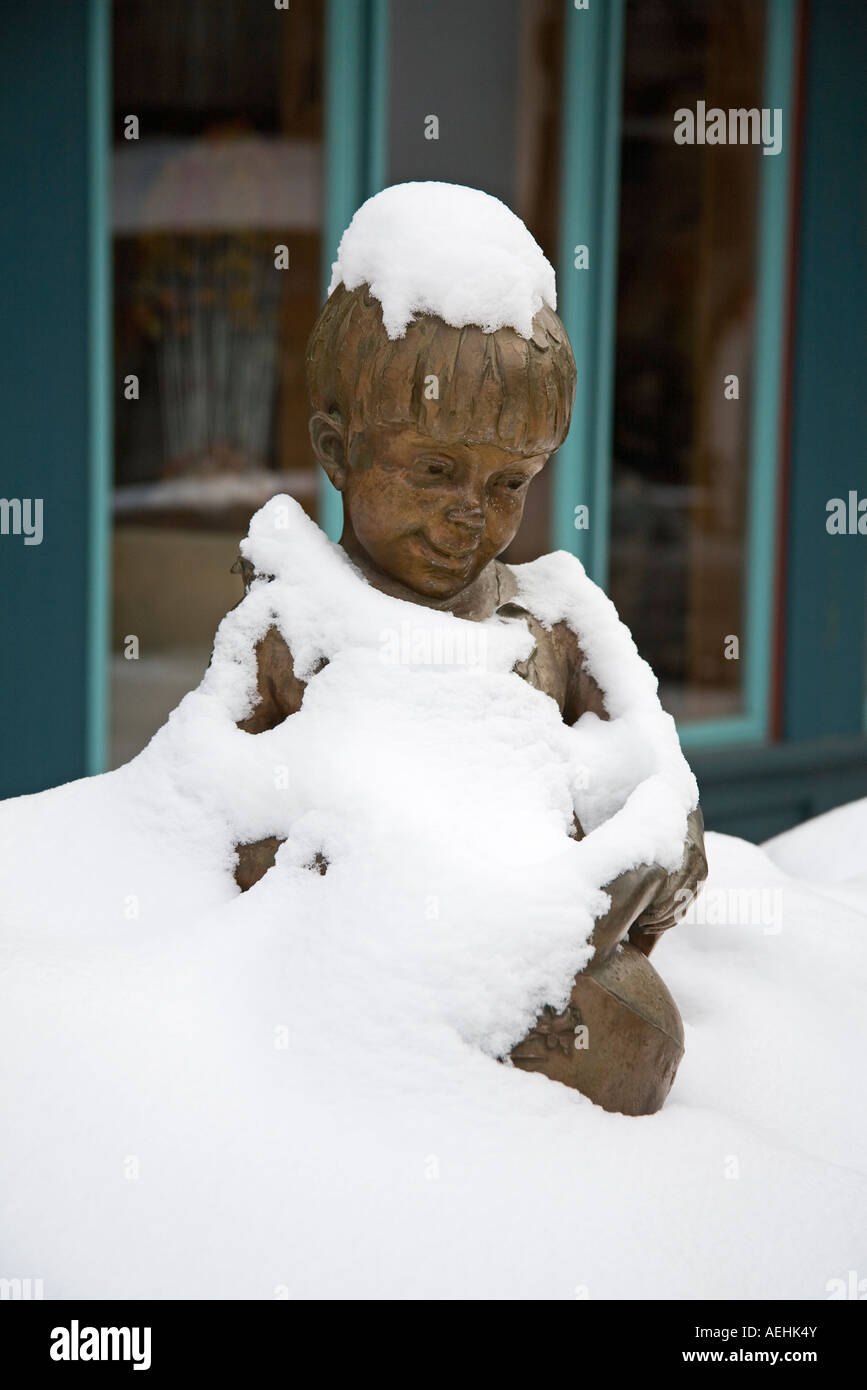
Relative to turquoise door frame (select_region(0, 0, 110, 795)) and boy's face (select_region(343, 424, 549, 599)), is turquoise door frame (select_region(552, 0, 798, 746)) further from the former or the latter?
boy's face (select_region(343, 424, 549, 599))

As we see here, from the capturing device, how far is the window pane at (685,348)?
4027 mm

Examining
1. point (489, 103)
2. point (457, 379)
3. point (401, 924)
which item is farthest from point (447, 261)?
point (489, 103)

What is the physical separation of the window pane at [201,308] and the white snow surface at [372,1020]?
1634mm

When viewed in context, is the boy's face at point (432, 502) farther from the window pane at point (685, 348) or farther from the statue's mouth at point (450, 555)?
the window pane at point (685, 348)

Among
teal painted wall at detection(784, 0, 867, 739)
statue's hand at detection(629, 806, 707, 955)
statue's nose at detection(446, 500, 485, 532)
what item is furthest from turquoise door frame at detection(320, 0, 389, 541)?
statue's hand at detection(629, 806, 707, 955)

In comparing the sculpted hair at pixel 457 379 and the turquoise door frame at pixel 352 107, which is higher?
the turquoise door frame at pixel 352 107

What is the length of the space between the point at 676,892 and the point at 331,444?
60cm

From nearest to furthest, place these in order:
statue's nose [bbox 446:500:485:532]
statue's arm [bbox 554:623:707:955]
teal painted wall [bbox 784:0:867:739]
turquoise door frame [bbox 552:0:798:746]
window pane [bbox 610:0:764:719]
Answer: statue's arm [bbox 554:623:707:955] → statue's nose [bbox 446:500:485:532] → turquoise door frame [bbox 552:0:798:746] → window pane [bbox 610:0:764:719] → teal painted wall [bbox 784:0:867:739]

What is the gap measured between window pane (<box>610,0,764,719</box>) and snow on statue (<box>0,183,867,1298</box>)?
2412mm

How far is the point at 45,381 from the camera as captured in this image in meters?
3.02

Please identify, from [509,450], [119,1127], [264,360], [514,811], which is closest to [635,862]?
[514,811]

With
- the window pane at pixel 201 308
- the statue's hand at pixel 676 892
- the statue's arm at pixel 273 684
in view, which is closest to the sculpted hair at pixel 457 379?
the statue's arm at pixel 273 684

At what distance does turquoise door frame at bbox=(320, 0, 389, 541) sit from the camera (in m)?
3.37

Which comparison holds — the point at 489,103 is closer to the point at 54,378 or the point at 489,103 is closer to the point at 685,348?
the point at 685,348
